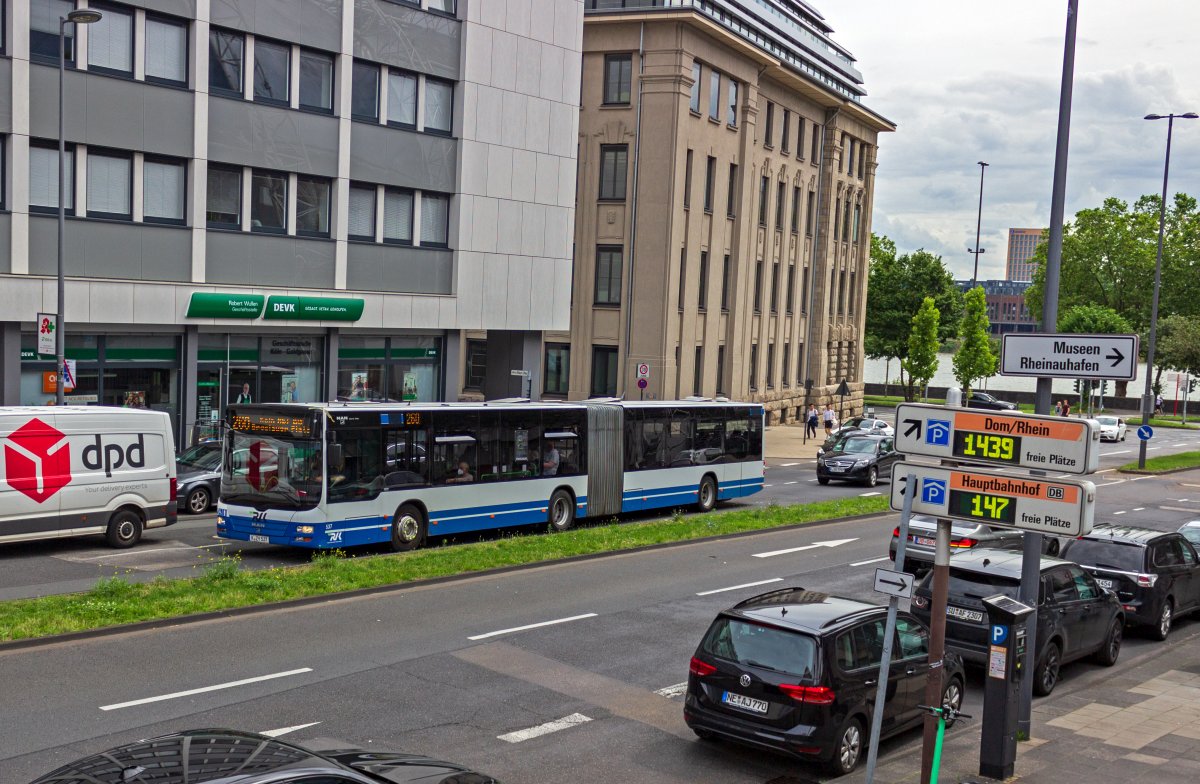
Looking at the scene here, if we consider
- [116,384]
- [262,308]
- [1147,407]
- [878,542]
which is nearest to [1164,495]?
[1147,407]

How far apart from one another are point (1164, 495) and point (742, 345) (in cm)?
2098

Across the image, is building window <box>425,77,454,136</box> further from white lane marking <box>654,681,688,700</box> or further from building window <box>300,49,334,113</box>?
white lane marking <box>654,681,688,700</box>

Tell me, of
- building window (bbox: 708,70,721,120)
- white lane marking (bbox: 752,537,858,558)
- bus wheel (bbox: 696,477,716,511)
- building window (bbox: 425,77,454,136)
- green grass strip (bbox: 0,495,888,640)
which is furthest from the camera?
building window (bbox: 708,70,721,120)

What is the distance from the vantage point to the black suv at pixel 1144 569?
18391 mm

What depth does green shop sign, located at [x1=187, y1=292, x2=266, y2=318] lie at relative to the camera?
3030cm

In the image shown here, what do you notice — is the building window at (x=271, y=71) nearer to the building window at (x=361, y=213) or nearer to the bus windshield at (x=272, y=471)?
the building window at (x=361, y=213)

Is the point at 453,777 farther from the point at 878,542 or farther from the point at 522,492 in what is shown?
the point at 878,542

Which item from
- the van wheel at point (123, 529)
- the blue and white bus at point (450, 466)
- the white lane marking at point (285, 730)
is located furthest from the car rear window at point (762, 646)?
the van wheel at point (123, 529)

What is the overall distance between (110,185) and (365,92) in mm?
8391

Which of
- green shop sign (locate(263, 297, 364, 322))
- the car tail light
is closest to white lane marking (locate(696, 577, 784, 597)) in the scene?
the car tail light

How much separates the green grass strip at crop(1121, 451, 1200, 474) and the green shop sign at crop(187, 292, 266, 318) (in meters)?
35.5

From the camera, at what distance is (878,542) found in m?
26.2

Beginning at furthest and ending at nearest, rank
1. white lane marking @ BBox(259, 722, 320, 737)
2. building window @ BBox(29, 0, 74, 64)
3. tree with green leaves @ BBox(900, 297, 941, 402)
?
tree with green leaves @ BBox(900, 297, 941, 402)
building window @ BBox(29, 0, 74, 64)
white lane marking @ BBox(259, 722, 320, 737)

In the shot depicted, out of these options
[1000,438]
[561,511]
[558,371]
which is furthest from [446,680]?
[558,371]
